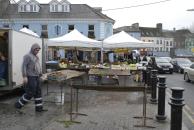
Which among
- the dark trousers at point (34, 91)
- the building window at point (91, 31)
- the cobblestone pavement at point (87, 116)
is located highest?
the building window at point (91, 31)

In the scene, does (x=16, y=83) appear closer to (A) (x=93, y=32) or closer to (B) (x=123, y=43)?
(B) (x=123, y=43)

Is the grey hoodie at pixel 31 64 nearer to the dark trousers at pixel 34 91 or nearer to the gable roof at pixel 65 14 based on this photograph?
the dark trousers at pixel 34 91

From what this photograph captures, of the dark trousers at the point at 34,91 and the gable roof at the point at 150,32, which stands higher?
the gable roof at the point at 150,32

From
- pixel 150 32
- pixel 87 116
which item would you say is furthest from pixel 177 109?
pixel 150 32

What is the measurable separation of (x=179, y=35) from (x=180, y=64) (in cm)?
8634

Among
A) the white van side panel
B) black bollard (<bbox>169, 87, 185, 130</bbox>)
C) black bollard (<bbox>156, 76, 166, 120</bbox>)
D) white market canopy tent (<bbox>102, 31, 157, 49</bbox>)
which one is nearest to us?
black bollard (<bbox>169, 87, 185, 130</bbox>)

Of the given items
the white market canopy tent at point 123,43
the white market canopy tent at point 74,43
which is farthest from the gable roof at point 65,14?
the white market canopy tent at point 123,43

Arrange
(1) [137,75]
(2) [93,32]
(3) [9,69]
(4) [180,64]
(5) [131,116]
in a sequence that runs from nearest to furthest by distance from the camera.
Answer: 1. (5) [131,116]
2. (3) [9,69]
3. (1) [137,75]
4. (4) [180,64]
5. (2) [93,32]

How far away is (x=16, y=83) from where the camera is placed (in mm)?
14609

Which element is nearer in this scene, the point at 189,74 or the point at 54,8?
the point at 189,74

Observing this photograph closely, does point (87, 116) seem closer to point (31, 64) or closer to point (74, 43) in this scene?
point (31, 64)

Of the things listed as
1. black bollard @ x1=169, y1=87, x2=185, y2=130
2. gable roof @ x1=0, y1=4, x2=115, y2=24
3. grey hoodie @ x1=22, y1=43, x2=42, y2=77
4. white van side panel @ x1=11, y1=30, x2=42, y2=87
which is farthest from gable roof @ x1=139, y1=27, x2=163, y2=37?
black bollard @ x1=169, y1=87, x2=185, y2=130

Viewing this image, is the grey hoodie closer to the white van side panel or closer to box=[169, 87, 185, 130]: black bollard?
the white van side panel

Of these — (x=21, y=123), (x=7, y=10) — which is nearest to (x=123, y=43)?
(x=21, y=123)
